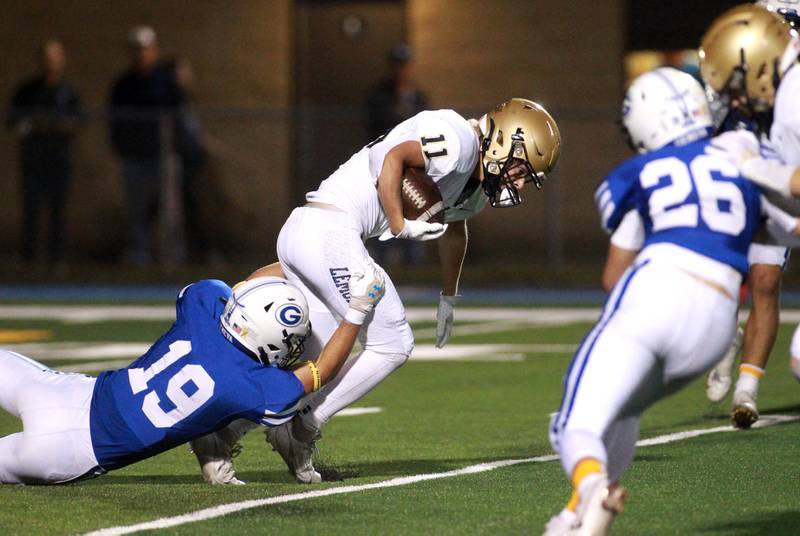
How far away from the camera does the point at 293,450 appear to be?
613cm

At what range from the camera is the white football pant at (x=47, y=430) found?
19.1 feet

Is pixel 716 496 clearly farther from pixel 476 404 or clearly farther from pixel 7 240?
pixel 7 240

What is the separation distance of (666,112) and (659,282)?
22.0 inches

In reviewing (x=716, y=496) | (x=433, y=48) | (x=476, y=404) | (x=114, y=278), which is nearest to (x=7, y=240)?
(x=114, y=278)

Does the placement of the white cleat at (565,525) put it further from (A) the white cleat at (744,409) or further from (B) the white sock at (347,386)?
(A) the white cleat at (744,409)

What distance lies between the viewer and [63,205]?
16.4 m

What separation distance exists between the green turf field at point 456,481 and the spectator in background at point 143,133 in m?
7.35

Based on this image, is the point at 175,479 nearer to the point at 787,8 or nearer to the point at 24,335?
the point at 787,8

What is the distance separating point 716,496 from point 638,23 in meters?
13.4

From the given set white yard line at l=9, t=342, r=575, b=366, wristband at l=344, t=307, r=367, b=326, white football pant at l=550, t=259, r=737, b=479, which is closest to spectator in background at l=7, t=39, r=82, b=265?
white yard line at l=9, t=342, r=575, b=366

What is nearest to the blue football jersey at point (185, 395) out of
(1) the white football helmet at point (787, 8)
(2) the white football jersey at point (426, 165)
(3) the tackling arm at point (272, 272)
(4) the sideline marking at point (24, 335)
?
(3) the tackling arm at point (272, 272)

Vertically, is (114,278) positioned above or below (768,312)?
below

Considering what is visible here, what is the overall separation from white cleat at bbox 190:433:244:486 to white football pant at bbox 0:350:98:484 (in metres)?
0.42

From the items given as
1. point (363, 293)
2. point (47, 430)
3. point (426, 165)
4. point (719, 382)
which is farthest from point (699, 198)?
point (719, 382)
